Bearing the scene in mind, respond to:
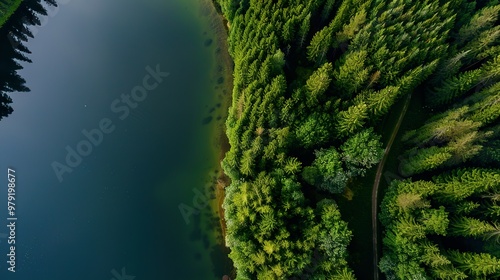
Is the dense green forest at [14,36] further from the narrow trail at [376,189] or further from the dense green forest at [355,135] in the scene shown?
the narrow trail at [376,189]

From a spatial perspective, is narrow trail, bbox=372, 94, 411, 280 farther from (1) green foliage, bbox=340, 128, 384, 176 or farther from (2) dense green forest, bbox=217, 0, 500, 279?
(1) green foliage, bbox=340, 128, 384, 176

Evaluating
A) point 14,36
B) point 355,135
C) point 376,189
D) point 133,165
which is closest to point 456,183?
point 376,189

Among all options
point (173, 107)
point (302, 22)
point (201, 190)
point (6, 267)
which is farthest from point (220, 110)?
point (6, 267)

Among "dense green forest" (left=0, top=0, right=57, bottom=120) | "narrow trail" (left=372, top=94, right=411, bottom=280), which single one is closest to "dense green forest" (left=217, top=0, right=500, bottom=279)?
"narrow trail" (left=372, top=94, right=411, bottom=280)

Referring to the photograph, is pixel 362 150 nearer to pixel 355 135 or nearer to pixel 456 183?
pixel 355 135

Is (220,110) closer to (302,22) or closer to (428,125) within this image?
(302,22)

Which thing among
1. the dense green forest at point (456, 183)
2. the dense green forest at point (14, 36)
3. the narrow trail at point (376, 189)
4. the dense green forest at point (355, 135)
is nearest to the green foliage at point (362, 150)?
the dense green forest at point (355, 135)
